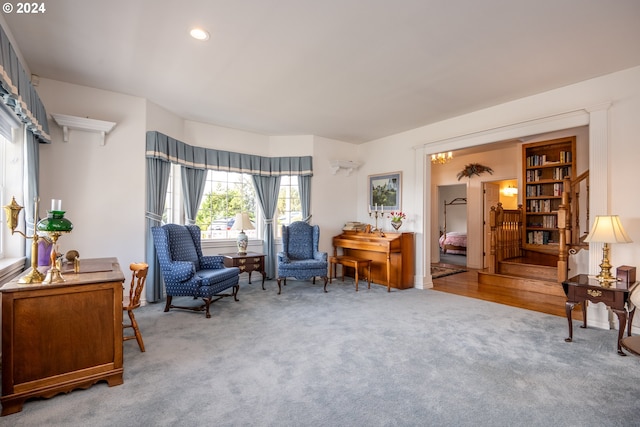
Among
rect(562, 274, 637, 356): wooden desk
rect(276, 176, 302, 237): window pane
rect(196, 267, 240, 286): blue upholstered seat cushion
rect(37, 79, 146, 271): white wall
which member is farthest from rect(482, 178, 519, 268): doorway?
rect(37, 79, 146, 271): white wall

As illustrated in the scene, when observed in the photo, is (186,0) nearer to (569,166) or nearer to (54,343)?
(54,343)

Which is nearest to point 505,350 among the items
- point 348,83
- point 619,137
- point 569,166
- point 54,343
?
point 619,137

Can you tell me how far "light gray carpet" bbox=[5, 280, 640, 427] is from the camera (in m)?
1.82

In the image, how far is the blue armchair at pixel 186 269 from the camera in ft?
11.7

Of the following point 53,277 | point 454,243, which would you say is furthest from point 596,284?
point 454,243

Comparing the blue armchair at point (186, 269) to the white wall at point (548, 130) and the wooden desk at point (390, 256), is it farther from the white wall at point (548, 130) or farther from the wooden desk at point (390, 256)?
the white wall at point (548, 130)

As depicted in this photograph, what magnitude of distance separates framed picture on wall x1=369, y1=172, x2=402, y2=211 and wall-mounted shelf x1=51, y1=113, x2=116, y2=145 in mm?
4261

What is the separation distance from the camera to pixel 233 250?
5.36 m

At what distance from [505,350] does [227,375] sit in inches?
92.0

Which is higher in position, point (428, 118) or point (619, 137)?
point (428, 118)

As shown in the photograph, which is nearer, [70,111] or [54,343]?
[54,343]

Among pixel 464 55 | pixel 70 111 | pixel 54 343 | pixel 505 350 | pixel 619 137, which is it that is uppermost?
pixel 464 55

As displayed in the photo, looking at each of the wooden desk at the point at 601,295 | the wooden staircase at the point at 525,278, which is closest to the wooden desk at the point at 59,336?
the wooden desk at the point at 601,295

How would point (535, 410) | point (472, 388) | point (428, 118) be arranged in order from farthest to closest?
point (428, 118), point (472, 388), point (535, 410)
